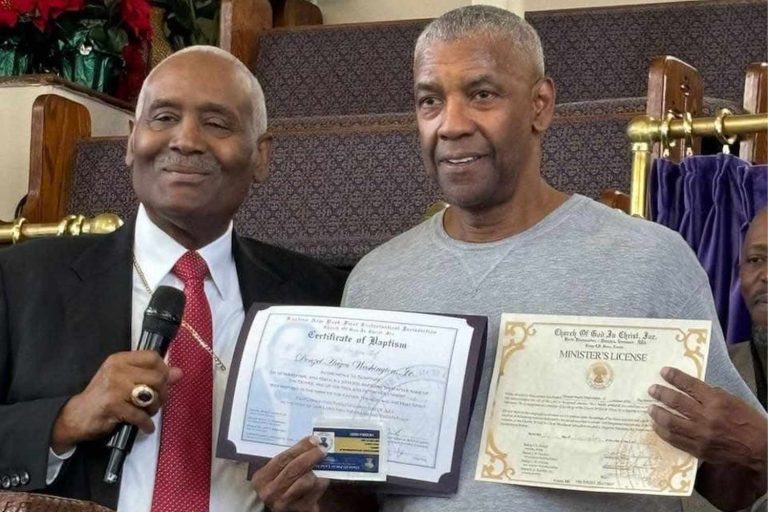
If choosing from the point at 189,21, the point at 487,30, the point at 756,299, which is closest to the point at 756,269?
the point at 756,299

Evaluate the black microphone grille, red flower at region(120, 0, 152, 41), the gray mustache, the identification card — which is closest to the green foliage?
red flower at region(120, 0, 152, 41)

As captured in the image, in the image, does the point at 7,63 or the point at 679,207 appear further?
the point at 7,63

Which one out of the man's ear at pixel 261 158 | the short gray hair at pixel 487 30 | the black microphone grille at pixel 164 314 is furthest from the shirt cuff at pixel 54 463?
the short gray hair at pixel 487 30

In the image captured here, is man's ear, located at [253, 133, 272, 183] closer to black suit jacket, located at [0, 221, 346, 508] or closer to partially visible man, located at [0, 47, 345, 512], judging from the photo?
partially visible man, located at [0, 47, 345, 512]

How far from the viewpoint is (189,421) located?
2.30 metres

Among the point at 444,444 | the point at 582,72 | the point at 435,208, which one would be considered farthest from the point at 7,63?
the point at 444,444

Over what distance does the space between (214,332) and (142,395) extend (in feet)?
1.03

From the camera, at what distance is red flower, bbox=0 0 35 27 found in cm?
403

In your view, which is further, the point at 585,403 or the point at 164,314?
the point at 164,314

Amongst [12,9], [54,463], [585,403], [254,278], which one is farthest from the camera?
[12,9]

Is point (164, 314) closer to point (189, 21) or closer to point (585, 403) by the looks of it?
point (585, 403)

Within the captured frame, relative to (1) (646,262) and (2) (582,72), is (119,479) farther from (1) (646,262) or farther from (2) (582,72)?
(2) (582,72)

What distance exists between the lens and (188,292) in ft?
7.80

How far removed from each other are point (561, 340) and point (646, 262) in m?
0.17
